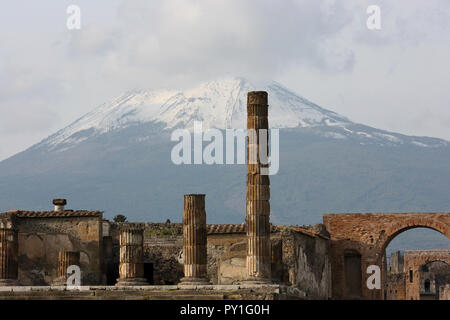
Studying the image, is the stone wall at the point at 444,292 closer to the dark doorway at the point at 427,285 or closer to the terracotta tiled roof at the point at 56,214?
the dark doorway at the point at 427,285

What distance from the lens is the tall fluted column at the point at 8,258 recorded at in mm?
40125

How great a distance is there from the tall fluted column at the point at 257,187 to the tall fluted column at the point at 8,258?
9.24m

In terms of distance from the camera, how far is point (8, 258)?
133 feet

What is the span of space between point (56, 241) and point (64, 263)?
2802mm

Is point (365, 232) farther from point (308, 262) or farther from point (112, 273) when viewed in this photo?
point (112, 273)

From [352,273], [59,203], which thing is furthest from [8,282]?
[352,273]

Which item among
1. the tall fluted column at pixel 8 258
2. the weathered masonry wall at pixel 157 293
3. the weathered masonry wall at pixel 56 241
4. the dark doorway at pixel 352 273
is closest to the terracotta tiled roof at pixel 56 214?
the weathered masonry wall at pixel 56 241

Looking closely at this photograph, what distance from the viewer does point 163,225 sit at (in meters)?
48.3

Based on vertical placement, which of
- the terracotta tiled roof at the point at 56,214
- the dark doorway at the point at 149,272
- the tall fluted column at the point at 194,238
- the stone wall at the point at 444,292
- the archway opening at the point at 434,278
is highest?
the terracotta tiled roof at the point at 56,214

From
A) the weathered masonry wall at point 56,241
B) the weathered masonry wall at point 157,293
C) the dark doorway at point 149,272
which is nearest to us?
the weathered masonry wall at point 157,293

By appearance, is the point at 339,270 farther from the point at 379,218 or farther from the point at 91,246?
the point at 91,246

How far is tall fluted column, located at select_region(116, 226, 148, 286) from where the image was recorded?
38.7 meters

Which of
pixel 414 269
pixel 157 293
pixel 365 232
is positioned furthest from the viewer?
pixel 414 269
